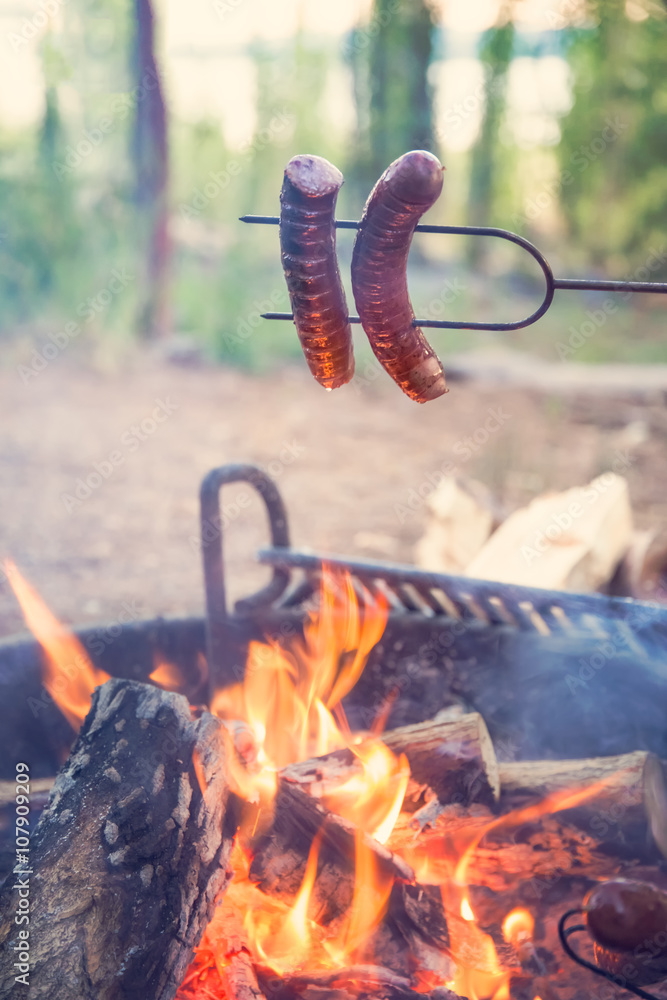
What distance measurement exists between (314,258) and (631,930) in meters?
1.65

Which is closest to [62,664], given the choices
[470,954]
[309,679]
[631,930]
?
[309,679]

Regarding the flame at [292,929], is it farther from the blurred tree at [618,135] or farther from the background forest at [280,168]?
the blurred tree at [618,135]

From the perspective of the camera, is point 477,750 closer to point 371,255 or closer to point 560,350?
point 371,255

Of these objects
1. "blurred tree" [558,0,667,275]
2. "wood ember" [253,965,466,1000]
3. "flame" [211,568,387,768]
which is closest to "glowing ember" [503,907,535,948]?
"wood ember" [253,965,466,1000]

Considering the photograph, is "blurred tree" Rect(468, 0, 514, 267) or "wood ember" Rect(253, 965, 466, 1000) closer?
"wood ember" Rect(253, 965, 466, 1000)

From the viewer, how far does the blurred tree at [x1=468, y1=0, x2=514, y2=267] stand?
559 inches

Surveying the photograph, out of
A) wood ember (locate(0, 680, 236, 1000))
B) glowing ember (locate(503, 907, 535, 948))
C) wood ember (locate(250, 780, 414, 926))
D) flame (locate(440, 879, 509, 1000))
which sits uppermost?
wood ember (locate(0, 680, 236, 1000))

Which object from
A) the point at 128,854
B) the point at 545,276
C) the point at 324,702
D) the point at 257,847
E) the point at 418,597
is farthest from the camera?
the point at 418,597

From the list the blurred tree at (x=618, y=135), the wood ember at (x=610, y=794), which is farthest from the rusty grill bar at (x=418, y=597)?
the blurred tree at (x=618, y=135)

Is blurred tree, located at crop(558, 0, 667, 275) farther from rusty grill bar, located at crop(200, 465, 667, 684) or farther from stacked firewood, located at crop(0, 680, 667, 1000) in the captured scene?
stacked firewood, located at crop(0, 680, 667, 1000)

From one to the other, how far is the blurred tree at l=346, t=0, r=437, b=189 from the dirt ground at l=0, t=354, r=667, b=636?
21.3ft

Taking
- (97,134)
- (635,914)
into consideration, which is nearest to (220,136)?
(97,134)

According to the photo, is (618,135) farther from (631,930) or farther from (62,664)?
(631,930)

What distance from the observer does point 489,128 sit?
14.9 meters
